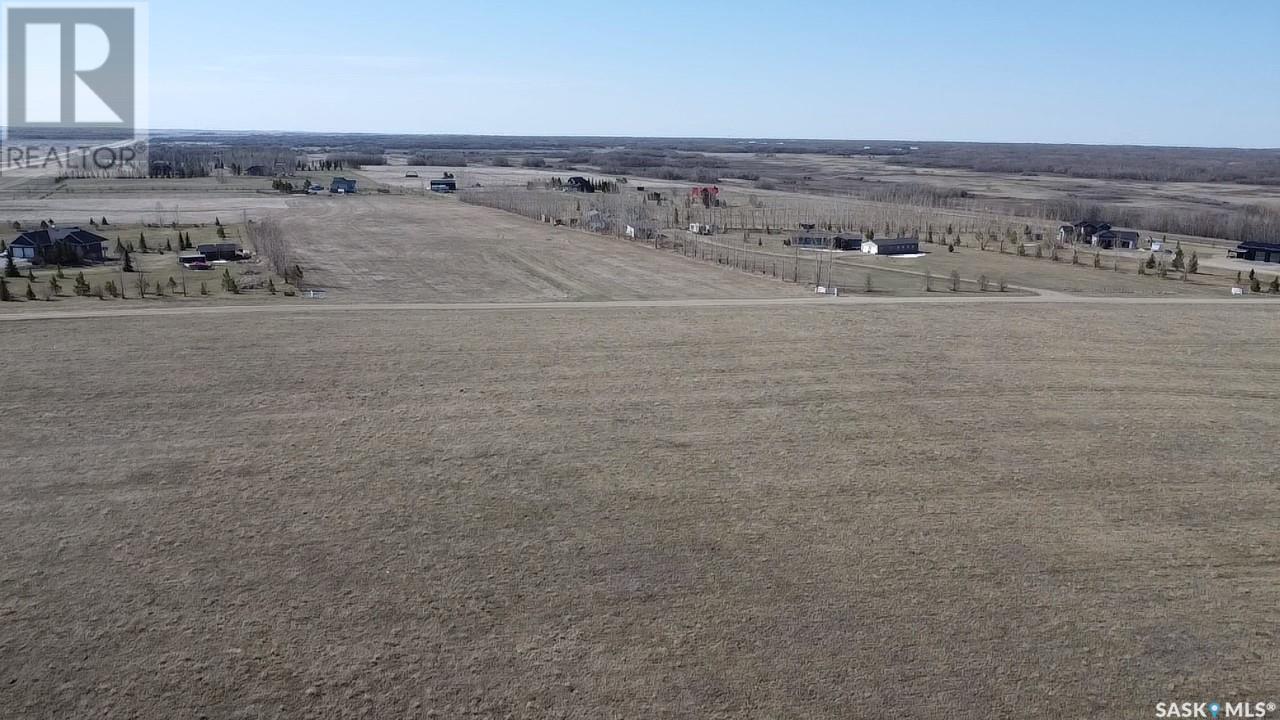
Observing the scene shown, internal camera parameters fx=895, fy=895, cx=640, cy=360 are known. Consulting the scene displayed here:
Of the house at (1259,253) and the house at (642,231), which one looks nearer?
the house at (1259,253)

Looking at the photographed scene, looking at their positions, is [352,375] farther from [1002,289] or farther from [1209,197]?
[1209,197]

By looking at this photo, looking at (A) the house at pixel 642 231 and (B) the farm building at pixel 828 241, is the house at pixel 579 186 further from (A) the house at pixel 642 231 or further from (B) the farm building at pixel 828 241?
(B) the farm building at pixel 828 241

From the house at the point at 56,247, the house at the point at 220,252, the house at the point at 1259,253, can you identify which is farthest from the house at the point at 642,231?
the house at the point at 1259,253

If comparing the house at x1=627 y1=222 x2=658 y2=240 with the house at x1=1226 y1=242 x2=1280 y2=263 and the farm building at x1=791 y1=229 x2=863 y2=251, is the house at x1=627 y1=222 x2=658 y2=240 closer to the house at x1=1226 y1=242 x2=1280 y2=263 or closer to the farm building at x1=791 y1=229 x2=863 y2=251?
the farm building at x1=791 y1=229 x2=863 y2=251

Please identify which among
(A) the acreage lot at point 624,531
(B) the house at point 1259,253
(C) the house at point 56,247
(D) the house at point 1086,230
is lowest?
(A) the acreage lot at point 624,531

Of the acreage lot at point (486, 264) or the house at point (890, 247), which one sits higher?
the house at point (890, 247)

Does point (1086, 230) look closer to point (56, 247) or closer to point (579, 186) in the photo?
point (579, 186)

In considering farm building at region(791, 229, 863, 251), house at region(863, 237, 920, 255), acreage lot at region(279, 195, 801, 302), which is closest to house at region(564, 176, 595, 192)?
acreage lot at region(279, 195, 801, 302)
